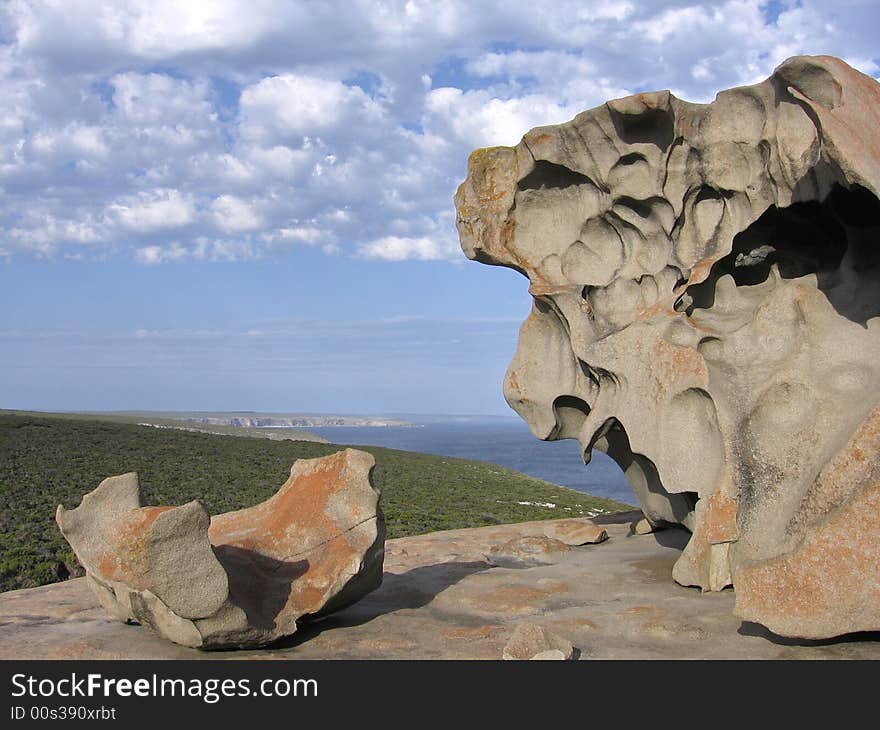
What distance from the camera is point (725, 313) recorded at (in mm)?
8891

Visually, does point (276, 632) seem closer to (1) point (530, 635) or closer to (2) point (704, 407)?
(1) point (530, 635)

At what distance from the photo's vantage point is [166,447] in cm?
3070

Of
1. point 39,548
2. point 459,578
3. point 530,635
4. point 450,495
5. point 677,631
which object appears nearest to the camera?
point 530,635

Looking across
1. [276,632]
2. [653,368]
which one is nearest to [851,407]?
[653,368]

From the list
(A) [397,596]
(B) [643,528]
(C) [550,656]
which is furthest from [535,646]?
(B) [643,528]

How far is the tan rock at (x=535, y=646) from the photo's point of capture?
581 centimetres

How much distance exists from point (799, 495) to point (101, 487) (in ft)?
17.4

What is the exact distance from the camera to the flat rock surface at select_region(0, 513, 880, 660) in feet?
20.7

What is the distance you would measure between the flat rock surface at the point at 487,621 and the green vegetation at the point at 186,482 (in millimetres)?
4417

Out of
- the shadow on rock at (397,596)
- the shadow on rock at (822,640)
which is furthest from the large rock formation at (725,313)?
the shadow on rock at (397,596)

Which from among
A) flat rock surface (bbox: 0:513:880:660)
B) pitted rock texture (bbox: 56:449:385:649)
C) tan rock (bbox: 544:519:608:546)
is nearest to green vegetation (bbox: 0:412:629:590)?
flat rock surface (bbox: 0:513:880:660)

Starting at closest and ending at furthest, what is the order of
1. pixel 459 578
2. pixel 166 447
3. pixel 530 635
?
pixel 530 635, pixel 459 578, pixel 166 447

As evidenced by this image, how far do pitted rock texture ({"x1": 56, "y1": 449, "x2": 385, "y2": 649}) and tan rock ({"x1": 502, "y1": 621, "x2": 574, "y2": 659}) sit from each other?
164 centimetres

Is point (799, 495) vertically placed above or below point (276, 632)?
above
